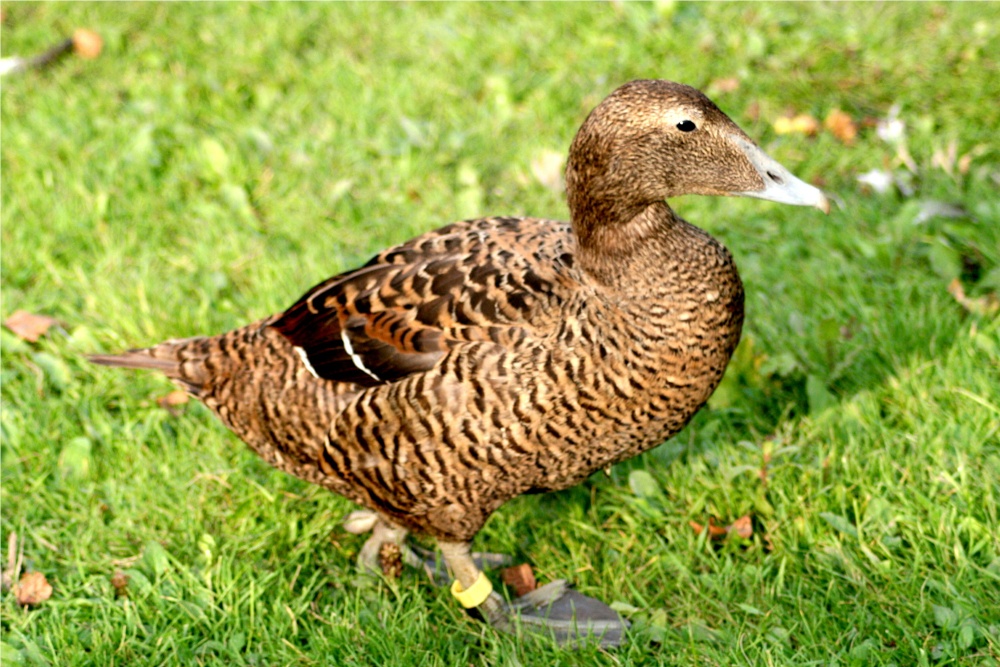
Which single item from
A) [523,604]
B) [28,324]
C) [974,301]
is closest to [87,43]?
[28,324]

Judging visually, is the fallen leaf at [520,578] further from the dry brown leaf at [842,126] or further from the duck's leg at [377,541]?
the dry brown leaf at [842,126]

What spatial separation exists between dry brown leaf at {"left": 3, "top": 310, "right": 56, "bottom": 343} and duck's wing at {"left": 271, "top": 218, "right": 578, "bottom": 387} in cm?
145

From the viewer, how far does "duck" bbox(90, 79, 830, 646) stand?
9.43 ft

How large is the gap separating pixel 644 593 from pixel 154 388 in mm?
2093

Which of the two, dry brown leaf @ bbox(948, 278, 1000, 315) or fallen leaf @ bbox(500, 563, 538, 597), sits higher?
dry brown leaf @ bbox(948, 278, 1000, 315)

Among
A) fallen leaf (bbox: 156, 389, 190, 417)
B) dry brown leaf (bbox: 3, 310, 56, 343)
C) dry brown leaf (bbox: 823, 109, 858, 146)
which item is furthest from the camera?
dry brown leaf (bbox: 823, 109, 858, 146)

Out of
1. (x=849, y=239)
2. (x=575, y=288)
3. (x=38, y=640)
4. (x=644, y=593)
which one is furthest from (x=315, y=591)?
(x=849, y=239)

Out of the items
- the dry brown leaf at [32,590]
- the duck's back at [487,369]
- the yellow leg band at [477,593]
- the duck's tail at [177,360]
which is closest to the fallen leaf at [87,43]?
the duck's tail at [177,360]

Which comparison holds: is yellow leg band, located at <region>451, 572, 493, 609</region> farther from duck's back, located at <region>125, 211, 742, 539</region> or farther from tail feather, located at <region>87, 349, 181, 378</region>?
tail feather, located at <region>87, 349, 181, 378</region>

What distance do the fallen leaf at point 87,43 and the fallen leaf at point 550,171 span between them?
2882mm

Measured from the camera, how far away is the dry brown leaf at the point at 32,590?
10.9ft

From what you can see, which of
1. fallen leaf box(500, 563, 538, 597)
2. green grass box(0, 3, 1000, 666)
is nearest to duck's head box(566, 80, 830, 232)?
green grass box(0, 3, 1000, 666)

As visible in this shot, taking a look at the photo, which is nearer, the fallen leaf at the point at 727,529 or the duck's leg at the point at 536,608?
the duck's leg at the point at 536,608

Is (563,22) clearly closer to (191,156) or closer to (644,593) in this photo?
(191,156)
